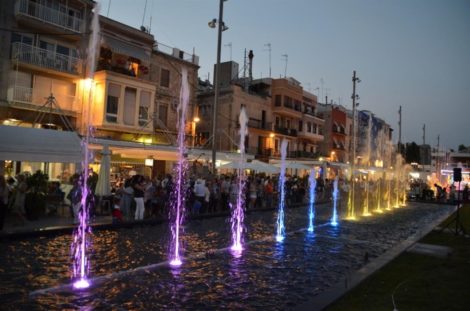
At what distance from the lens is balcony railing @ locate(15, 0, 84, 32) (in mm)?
26045

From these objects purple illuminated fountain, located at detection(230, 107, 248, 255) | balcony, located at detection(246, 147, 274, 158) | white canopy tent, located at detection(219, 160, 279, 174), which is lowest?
purple illuminated fountain, located at detection(230, 107, 248, 255)

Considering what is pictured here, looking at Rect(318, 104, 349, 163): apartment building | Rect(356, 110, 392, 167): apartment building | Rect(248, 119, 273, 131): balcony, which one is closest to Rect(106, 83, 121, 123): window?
Rect(248, 119, 273, 131): balcony

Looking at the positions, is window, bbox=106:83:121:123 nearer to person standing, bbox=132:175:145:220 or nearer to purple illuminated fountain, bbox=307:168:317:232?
purple illuminated fountain, bbox=307:168:317:232

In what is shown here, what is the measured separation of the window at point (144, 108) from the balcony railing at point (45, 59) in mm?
5166

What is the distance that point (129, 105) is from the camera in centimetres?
3148

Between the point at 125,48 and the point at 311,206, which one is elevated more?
the point at 125,48

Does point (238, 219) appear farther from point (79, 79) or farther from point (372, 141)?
point (372, 141)

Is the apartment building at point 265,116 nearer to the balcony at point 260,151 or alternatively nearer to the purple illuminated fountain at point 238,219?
the balcony at point 260,151

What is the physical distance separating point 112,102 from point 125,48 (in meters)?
4.34

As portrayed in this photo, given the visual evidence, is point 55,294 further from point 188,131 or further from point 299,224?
point 188,131

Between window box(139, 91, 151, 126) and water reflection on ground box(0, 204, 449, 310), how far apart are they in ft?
62.2

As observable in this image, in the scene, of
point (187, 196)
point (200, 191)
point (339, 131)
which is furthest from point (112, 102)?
point (339, 131)

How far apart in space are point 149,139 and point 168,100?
4.79 metres

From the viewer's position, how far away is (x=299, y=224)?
57.7 ft
